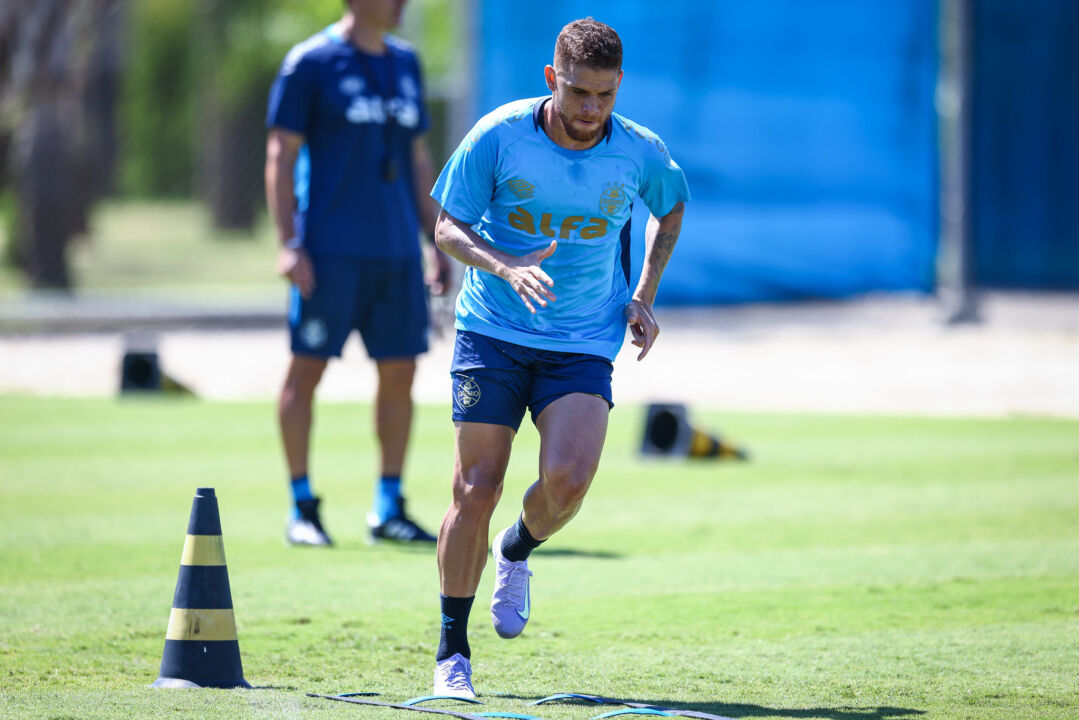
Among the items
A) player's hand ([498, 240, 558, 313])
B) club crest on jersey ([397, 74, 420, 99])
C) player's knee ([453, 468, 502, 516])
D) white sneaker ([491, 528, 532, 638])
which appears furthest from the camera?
club crest on jersey ([397, 74, 420, 99])

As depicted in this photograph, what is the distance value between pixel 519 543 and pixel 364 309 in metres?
2.71

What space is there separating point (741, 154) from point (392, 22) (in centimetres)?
989

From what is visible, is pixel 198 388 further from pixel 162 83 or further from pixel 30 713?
pixel 162 83

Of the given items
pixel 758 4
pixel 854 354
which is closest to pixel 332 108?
pixel 854 354

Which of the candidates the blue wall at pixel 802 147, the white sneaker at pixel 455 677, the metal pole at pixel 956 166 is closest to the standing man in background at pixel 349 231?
the white sneaker at pixel 455 677

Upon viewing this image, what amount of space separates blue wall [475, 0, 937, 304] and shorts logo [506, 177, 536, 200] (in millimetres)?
11909

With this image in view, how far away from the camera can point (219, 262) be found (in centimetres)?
3084

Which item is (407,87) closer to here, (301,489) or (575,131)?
(301,489)

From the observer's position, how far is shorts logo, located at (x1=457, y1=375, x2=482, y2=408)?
16.9 feet

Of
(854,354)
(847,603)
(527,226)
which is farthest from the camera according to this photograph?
(854,354)

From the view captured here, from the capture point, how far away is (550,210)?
205 inches

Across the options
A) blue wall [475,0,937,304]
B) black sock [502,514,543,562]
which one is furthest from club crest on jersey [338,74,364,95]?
blue wall [475,0,937,304]

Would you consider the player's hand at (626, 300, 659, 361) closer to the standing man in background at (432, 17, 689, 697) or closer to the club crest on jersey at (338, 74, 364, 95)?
the standing man in background at (432, 17, 689, 697)

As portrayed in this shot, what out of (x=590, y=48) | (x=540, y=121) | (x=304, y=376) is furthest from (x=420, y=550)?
(x=590, y=48)
